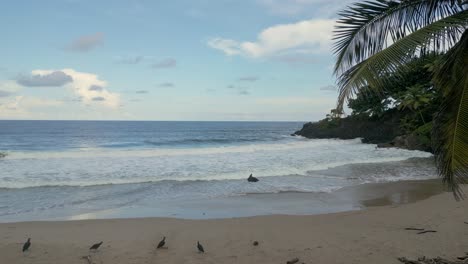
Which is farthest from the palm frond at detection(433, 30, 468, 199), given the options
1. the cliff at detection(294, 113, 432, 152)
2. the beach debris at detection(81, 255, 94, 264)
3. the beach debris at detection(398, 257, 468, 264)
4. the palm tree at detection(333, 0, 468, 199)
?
the cliff at detection(294, 113, 432, 152)

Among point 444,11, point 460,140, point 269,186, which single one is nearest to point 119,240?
point 460,140

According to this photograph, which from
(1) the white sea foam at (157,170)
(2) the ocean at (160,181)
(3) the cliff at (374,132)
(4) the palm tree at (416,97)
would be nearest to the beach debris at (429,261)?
(2) the ocean at (160,181)

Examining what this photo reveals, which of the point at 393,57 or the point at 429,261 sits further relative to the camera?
the point at 429,261

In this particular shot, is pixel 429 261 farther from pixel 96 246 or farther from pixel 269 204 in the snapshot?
pixel 269 204

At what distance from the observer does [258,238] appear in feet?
22.4

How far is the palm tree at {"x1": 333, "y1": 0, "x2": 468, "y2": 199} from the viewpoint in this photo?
3926mm

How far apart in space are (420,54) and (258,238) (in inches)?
163

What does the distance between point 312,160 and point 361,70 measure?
59.1 feet

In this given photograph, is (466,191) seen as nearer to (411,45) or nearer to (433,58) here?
(433,58)

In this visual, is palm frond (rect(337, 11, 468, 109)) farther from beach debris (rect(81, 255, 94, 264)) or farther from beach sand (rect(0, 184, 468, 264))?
beach debris (rect(81, 255, 94, 264))

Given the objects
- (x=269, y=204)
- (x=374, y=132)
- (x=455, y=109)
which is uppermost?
(x=455, y=109)

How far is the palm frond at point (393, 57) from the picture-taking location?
3.96m

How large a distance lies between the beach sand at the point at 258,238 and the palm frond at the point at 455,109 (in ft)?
6.62

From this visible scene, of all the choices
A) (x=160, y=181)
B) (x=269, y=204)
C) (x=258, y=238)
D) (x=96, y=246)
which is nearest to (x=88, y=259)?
(x=96, y=246)
